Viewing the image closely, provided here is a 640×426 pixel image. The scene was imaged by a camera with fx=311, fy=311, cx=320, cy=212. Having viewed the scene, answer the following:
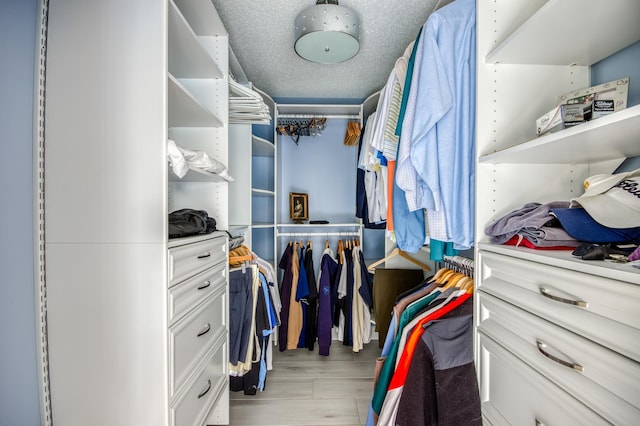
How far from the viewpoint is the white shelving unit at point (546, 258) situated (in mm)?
623

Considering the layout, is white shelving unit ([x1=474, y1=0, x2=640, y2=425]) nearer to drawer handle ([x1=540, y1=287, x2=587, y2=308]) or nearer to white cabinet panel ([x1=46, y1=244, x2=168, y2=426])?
drawer handle ([x1=540, y1=287, x2=587, y2=308])

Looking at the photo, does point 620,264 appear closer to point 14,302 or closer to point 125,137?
point 125,137

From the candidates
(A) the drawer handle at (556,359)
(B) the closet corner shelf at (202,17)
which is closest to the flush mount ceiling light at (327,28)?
(B) the closet corner shelf at (202,17)

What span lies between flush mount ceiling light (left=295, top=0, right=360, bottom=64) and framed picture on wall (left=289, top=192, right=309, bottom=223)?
55.0 inches

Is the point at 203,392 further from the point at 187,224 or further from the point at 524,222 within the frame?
the point at 524,222

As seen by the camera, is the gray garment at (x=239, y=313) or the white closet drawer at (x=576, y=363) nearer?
the white closet drawer at (x=576, y=363)

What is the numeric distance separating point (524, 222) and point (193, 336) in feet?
4.00

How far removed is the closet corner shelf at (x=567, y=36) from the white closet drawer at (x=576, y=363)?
0.79 meters

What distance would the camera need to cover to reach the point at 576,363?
69cm

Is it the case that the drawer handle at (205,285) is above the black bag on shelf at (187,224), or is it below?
below

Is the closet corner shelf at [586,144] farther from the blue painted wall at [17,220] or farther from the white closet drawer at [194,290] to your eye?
the blue painted wall at [17,220]

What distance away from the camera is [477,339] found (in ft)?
3.52

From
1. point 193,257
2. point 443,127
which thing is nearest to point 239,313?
point 193,257

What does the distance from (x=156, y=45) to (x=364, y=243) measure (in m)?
2.47
